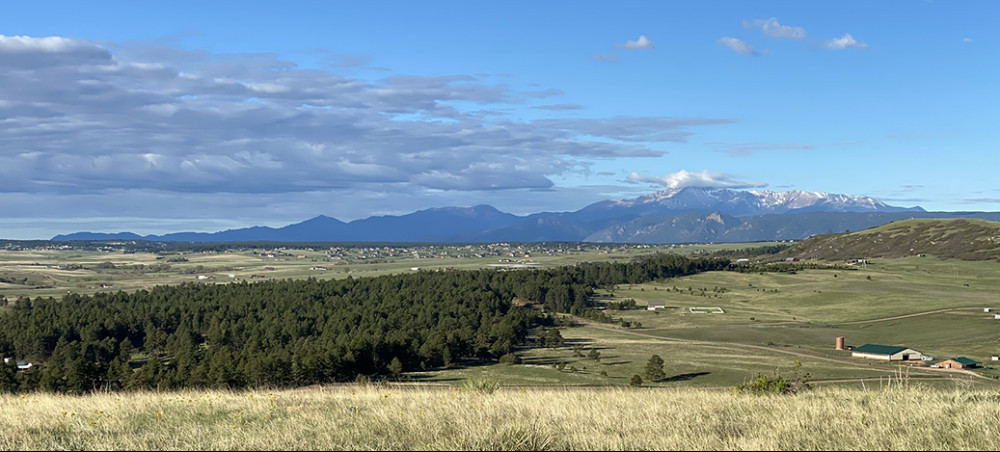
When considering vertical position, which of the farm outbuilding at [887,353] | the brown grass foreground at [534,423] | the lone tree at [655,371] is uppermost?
the brown grass foreground at [534,423]

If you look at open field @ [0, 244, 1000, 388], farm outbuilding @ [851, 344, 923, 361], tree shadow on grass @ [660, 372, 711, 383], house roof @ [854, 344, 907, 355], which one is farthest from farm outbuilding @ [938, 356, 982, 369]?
tree shadow on grass @ [660, 372, 711, 383]

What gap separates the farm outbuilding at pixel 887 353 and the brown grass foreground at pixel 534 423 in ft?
287

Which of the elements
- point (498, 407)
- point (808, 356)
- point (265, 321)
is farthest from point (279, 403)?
point (265, 321)

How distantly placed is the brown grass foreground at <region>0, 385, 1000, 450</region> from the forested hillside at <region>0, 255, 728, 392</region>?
142ft

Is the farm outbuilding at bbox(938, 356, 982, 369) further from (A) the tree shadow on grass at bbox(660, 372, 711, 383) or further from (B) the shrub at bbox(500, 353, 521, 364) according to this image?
(B) the shrub at bbox(500, 353, 521, 364)

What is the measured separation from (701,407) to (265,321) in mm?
118400

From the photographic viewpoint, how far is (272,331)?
379 ft

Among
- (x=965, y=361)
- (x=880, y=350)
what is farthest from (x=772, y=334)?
(x=965, y=361)

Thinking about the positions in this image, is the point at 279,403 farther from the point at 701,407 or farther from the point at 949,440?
the point at 949,440

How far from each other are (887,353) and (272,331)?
280 feet

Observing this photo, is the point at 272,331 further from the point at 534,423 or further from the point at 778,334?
the point at 534,423

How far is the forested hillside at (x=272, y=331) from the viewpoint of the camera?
6694 cm

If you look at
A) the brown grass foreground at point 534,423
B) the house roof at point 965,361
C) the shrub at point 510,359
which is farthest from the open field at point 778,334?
the brown grass foreground at point 534,423

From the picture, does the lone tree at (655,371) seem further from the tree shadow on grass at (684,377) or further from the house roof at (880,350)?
the house roof at (880,350)
